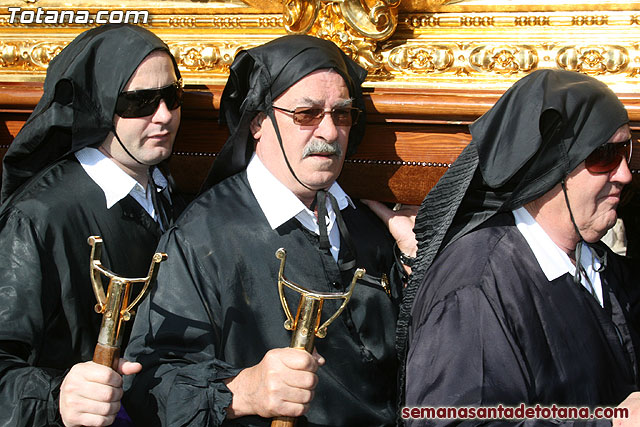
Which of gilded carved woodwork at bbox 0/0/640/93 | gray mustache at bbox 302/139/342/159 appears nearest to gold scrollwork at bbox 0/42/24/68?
gilded carved woodwork at bbox 0/0/640/93

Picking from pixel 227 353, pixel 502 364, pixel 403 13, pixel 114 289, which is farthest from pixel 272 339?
pixel 403 13

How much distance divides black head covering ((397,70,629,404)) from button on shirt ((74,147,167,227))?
3.41 feet

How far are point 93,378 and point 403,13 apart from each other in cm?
166

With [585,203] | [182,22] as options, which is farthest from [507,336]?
[182,22]

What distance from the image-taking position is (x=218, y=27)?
3.17 metres

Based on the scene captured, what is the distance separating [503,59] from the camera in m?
2.77

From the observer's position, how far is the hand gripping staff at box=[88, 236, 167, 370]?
6.56 ft

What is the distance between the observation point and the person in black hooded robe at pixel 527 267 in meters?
1.97

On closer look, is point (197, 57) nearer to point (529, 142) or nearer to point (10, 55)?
point (10, 55)

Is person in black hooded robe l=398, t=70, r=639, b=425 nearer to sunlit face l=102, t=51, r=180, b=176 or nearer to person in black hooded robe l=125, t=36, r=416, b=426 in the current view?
person in black hooded robe l=125, t=36, r=416, b=426

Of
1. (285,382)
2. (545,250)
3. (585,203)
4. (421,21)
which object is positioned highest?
(421,21)

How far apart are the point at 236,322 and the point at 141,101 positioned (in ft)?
2.79

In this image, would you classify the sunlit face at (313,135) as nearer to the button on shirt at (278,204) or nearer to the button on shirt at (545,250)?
the button on shirt at (278,204)

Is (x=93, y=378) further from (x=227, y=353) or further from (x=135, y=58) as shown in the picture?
(x=135, y=58)
